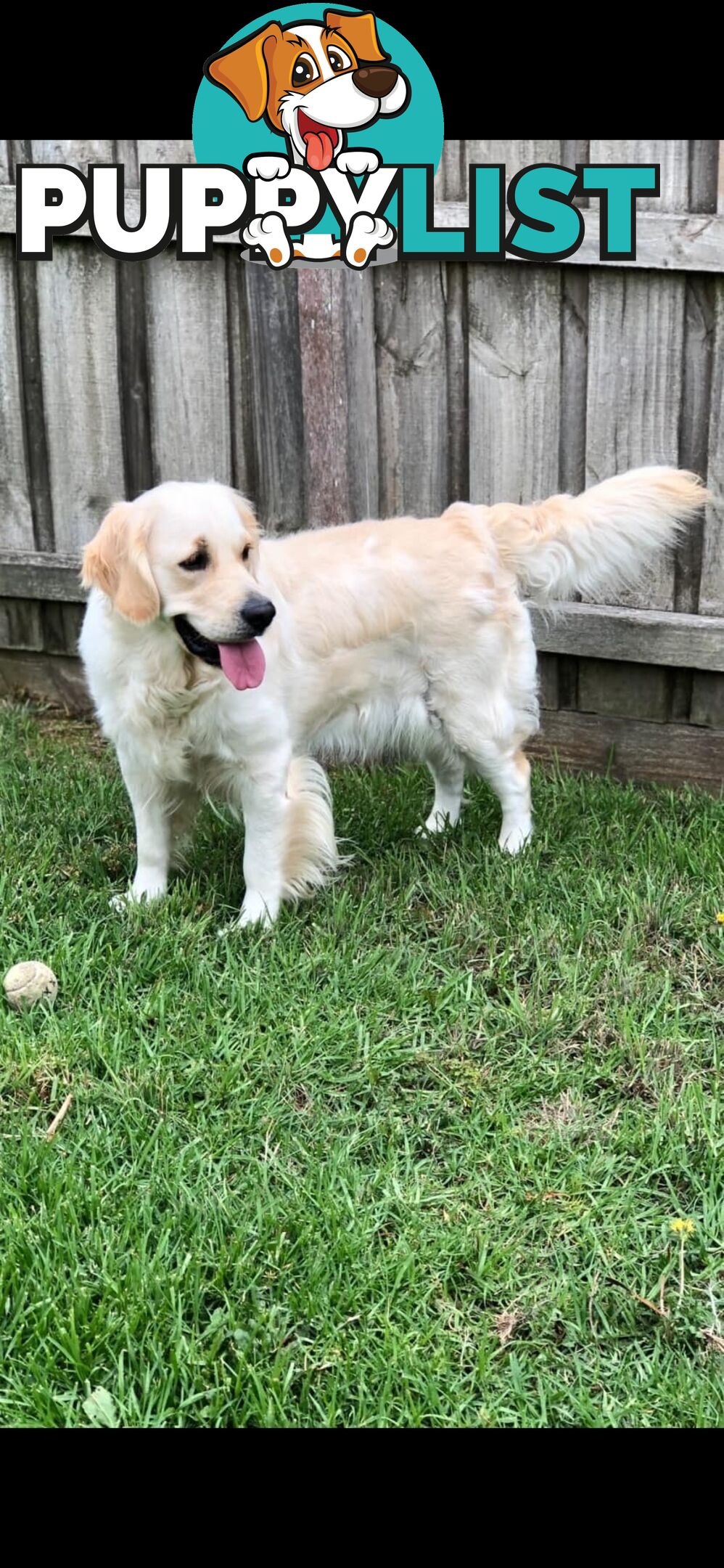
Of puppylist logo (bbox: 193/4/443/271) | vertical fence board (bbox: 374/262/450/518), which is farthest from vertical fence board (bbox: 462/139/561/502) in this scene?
puppylist logo (bbox: 193/4/443/271)

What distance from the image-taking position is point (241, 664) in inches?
138

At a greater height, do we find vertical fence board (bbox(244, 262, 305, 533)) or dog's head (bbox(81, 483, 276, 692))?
vertical fence board (bbox(244, 262, 305, 533))

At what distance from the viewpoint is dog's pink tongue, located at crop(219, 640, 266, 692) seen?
11.4 feet

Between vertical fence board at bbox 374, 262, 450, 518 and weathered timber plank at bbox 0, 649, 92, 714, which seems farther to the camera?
weathered timber plank at bbox 0, 649, 92, 714

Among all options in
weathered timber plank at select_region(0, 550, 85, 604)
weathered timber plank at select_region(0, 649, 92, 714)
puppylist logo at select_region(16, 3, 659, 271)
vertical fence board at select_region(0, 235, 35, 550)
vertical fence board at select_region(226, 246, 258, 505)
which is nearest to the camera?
puppylist logo at select_region(16, 3, 659, 271)

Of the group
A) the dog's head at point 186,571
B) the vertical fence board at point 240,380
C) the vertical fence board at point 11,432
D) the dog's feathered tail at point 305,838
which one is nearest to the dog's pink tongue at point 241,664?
the dog's head at point 186,571

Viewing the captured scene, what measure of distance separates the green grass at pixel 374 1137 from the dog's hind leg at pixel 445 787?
19cm

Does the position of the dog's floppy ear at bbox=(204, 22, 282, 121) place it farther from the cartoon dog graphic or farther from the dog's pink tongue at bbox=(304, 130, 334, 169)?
the dog's pink tongue at bbox=(304, 130, 334, 169)

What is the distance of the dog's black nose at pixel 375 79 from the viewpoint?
4.20m

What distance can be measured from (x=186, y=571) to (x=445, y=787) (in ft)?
4.31

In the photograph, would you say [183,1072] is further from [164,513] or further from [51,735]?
[51,735]

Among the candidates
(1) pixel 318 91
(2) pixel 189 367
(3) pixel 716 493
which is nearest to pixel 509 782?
(3) pixel 716 493

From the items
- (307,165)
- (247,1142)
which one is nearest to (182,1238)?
(247,1142)

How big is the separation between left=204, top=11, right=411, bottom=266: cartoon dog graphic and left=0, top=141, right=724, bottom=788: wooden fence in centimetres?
21
